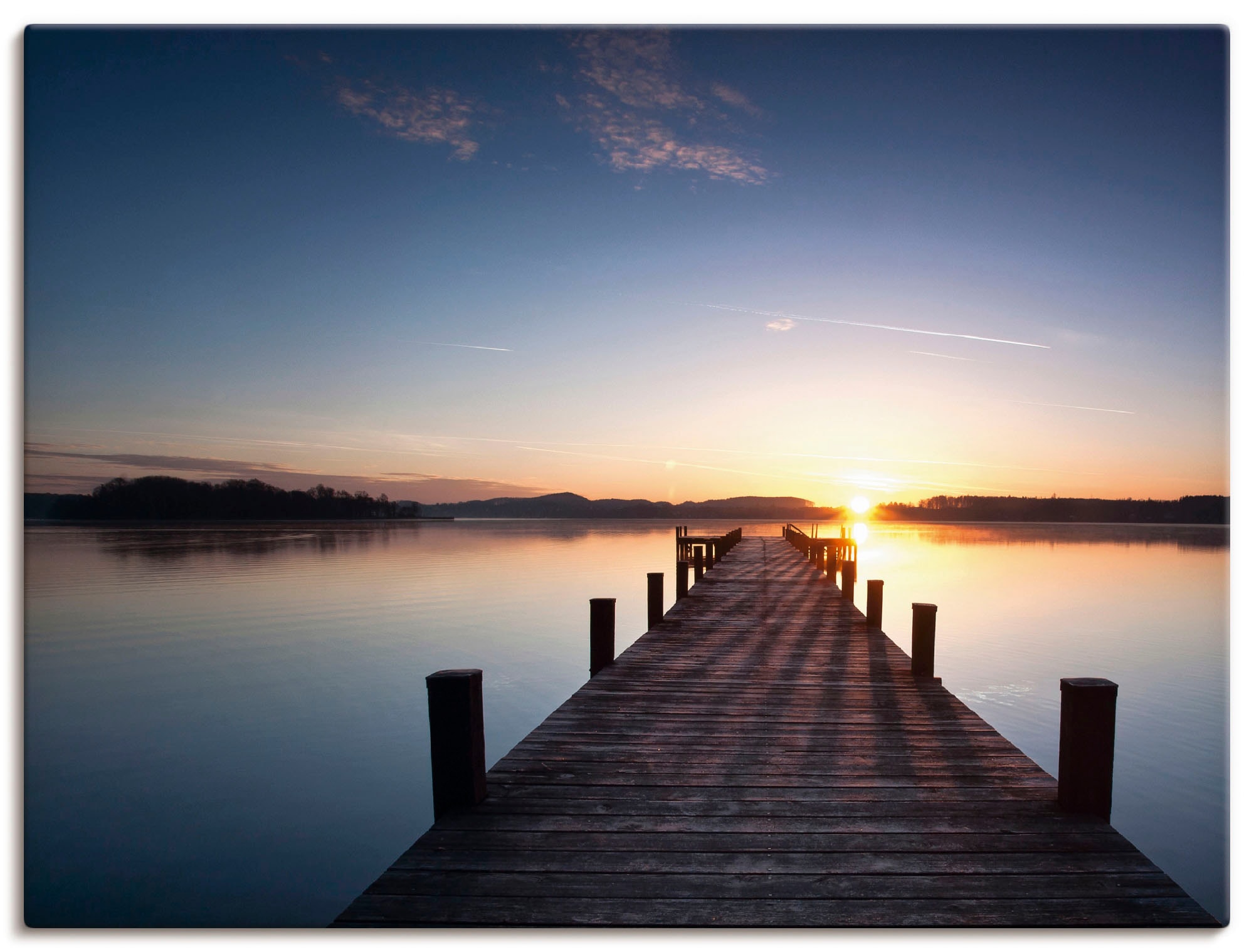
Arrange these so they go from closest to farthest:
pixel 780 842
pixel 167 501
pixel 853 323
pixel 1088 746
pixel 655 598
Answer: pixel 780 842
pixel 1088 746
pixel 853 323
pixel 655 598
pixel 167 501

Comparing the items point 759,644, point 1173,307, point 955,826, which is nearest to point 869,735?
point 955,826

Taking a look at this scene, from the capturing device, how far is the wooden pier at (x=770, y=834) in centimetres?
284

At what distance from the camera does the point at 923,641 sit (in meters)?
6.90

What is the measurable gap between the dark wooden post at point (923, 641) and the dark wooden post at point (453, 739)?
4.86 meters

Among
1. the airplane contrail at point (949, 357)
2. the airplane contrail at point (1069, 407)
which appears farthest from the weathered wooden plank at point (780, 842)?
the airplane contrail at point (949, 357)

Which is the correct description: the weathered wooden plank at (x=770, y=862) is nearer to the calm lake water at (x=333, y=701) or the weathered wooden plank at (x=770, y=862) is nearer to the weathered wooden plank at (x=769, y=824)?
the weathered wooden plank at (x=769, y=824)

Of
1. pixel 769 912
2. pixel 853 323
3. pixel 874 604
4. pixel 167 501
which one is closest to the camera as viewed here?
pixel 769 912

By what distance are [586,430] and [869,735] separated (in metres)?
9.25

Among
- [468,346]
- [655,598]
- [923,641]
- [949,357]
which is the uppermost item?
[468,346]

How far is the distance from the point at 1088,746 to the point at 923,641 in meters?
3.25

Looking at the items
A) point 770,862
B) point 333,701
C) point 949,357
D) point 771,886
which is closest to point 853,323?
point 949,357

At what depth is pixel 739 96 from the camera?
6148 mm

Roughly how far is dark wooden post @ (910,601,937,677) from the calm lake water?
7.74 ft

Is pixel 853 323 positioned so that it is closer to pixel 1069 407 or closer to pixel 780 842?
pixel 1069 407
